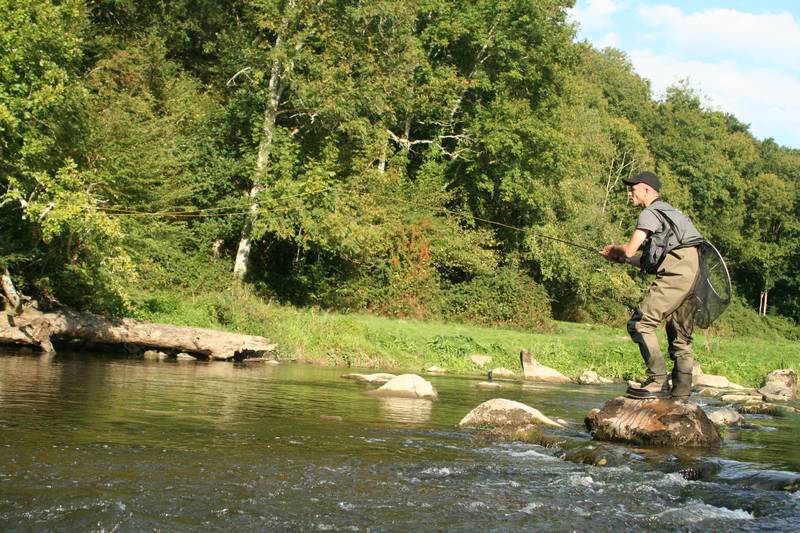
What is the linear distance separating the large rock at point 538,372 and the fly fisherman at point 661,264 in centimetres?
1259

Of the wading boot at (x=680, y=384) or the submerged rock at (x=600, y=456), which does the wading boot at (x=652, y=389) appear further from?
the submerged rock at (x=600, y=456)

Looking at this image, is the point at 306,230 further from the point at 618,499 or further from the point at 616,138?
the point at 616,138

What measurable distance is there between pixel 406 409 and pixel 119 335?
9627 millimetres

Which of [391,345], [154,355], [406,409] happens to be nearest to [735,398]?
[406,409]

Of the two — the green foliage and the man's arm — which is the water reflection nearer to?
the man's arm

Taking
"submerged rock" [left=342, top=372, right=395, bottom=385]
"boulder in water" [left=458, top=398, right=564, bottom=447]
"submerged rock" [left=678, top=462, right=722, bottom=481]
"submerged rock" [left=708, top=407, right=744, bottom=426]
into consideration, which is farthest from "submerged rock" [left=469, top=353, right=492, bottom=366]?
"submerged rock" [left=678, top=462, right=722, bottom=481]

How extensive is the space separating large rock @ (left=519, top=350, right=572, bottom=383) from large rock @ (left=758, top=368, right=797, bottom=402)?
5195 millimetres

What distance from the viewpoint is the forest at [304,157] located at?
60.0 ft

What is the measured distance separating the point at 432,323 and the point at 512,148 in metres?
9.72

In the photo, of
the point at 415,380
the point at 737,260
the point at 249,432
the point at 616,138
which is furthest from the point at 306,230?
the point at 737,260

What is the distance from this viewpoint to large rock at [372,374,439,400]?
1426 centimetres

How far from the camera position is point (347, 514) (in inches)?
218

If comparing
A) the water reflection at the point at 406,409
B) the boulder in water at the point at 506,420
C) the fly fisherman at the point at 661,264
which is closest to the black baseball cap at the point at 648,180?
the fly fisherman at the point at 661,264

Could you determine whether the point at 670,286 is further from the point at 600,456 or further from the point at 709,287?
the point at 600,456
